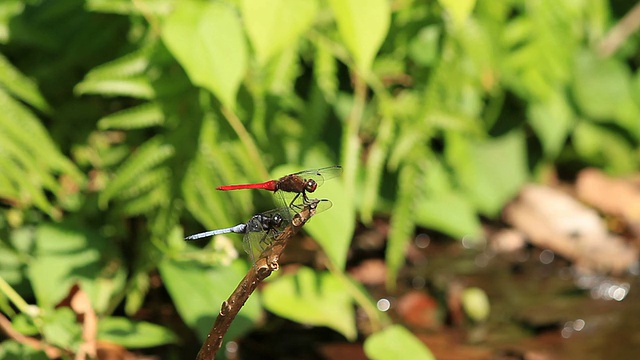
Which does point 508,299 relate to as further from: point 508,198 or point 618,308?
point 508,198

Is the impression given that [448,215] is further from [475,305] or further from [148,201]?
[148,201]

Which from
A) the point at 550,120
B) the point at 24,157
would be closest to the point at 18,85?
the point at 24,157

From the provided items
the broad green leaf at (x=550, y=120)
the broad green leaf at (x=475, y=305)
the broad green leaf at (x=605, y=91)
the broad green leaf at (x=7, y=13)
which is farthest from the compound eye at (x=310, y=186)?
the broad green leaf at (x=605, y=91)

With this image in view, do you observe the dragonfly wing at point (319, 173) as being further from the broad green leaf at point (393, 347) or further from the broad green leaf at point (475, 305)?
the broad green leaf at point (475, 305)

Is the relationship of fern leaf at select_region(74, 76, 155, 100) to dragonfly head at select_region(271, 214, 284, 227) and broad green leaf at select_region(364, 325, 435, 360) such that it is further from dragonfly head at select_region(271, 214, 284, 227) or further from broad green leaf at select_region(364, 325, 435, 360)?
dragonfly head at select_region(271, 214, 284, 227)

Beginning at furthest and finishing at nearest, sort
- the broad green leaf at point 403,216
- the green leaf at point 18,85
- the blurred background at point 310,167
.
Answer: the broad green leaf at point 403,216, the green leaf at point 18,85, the blurred background at point 310,167

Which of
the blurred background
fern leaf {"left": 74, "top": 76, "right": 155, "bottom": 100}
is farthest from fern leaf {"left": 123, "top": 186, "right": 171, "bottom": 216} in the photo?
fern leaf {"left": 74, "top": 76, "right": 155, "bottom": 100}
